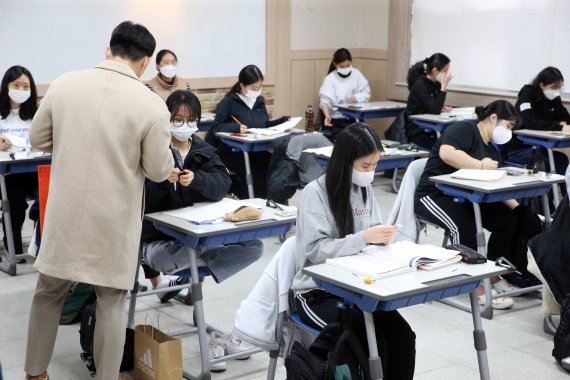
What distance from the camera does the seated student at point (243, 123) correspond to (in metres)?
6.41

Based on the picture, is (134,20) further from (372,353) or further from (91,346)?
(372,353)

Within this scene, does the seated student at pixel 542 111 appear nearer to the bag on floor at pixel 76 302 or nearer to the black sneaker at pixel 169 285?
the black sneaker at pixel 169 285

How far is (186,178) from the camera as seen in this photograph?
150 inches

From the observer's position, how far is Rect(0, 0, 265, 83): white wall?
23.6ft

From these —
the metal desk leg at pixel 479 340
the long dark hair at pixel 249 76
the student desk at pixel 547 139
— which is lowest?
the metal desk leg at pixel 479 340

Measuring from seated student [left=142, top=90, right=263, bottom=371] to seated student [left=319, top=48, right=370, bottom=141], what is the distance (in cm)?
456

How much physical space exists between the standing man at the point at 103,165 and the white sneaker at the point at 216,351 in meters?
0.68

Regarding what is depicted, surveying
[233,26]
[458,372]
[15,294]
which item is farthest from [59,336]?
[233,26]

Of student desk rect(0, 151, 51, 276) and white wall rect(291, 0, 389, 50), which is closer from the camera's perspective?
student desk rect(0, 151, 51, 276)

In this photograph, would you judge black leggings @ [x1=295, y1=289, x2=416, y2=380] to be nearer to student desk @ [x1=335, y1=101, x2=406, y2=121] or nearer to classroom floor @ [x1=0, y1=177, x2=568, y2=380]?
classroom floor @ [x1=0, y1=177, x2=568, y2=380]

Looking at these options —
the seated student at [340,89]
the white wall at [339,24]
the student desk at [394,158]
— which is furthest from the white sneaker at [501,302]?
the white wall at [339,24]

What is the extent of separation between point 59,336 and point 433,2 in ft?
19.9

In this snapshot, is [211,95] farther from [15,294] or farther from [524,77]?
[15,294]

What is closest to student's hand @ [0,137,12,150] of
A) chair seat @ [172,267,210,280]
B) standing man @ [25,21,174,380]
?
chair seat @ [172,267,210,280]
